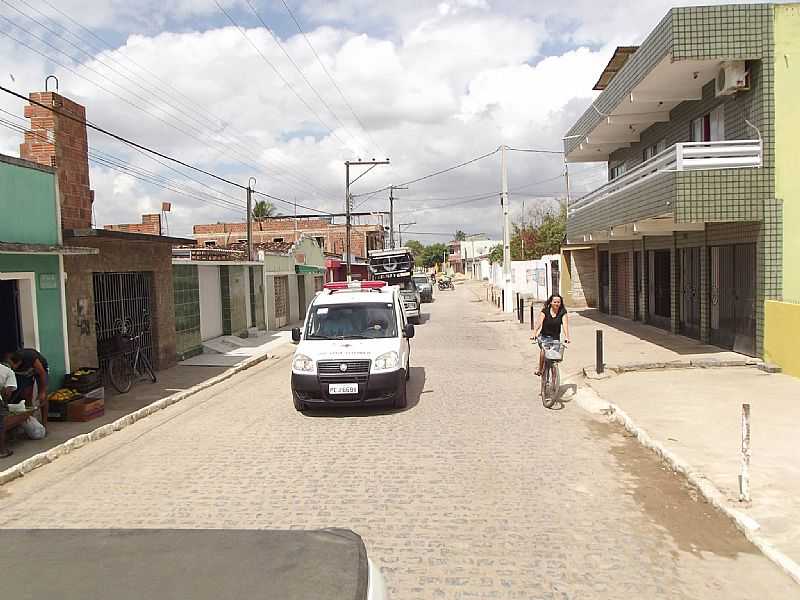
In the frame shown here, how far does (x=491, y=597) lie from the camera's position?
4215mm

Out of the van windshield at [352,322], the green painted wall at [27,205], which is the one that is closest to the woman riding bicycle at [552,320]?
the van windshield at [352,322]

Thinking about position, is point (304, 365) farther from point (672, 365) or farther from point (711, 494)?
point (672, 365)

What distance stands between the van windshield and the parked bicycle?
4.07 meters

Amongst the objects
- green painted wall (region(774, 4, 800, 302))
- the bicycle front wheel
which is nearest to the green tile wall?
the bicycle front wheel

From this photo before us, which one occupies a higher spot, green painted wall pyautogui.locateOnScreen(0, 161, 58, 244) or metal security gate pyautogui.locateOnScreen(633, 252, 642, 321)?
green painted wall pyautogui.locateOnScreen(0, 161, 58, 244)

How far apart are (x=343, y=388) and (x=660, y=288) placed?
14.4m

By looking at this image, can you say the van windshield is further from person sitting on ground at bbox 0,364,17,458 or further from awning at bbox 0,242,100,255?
person sitting on ground at bbox 0,364,17,458

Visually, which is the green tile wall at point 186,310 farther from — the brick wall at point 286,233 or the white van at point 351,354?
the brick wall at point 286,233

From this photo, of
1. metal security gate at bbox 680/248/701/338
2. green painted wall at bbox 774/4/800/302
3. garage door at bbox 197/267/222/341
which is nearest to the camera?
green painted wall at bbox 774/4/800/302

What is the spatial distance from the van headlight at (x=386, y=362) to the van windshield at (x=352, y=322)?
82 centimetres

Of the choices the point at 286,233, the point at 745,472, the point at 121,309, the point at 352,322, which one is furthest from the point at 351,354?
the point at 286,233

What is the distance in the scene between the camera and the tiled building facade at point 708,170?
12766 millimetres

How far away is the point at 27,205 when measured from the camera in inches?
397

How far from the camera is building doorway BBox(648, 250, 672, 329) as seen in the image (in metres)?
20.0
